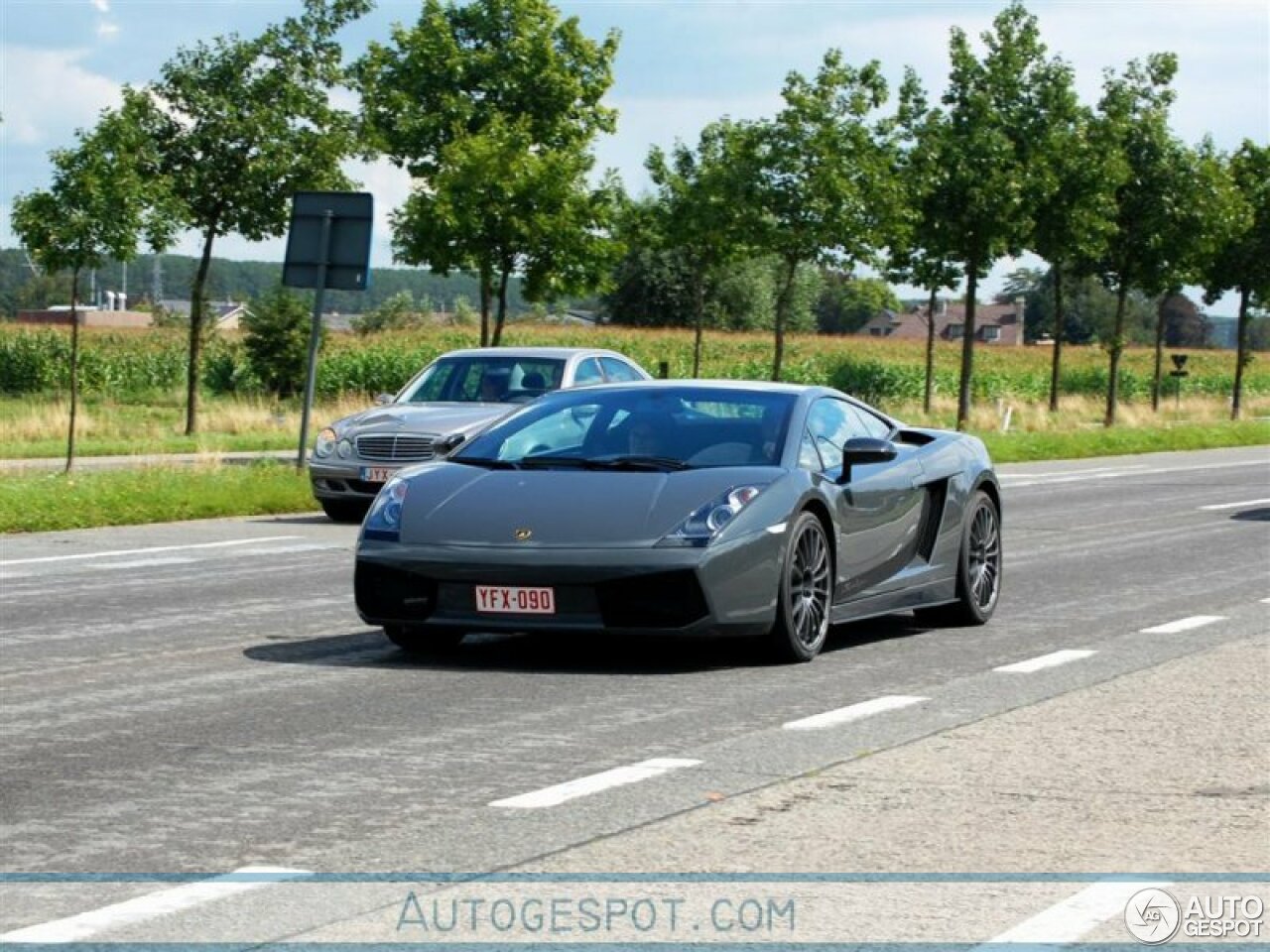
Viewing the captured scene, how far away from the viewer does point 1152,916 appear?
583 cm

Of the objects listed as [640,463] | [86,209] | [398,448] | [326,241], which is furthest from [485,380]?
[640,463]

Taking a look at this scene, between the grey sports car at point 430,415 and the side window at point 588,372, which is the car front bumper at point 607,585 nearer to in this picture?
the grey sports car at point 430,415

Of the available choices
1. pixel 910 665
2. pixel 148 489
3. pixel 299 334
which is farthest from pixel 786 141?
pixel 910 665

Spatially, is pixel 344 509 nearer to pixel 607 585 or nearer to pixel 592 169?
pixel 607 585

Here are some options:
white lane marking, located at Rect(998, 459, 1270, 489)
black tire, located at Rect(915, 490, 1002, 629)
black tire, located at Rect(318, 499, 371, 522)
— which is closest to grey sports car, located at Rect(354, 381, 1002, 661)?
black tire, located at Rect(915, 490, 1002, 629)

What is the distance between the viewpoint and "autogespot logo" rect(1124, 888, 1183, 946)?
18.6ft

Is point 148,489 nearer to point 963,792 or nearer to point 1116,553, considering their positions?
point 1116,553

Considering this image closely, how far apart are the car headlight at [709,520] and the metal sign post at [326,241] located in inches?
549

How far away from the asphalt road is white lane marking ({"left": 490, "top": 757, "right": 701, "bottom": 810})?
3cm

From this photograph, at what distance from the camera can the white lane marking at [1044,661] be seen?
10992mm

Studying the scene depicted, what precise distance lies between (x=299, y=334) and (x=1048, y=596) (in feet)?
142

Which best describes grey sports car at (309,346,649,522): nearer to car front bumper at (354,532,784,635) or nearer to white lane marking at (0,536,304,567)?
white lane marking at (0,536,304,567)

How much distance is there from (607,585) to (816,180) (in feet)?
107

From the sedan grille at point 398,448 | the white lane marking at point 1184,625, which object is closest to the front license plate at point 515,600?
the white lane marking at point 1184,625
